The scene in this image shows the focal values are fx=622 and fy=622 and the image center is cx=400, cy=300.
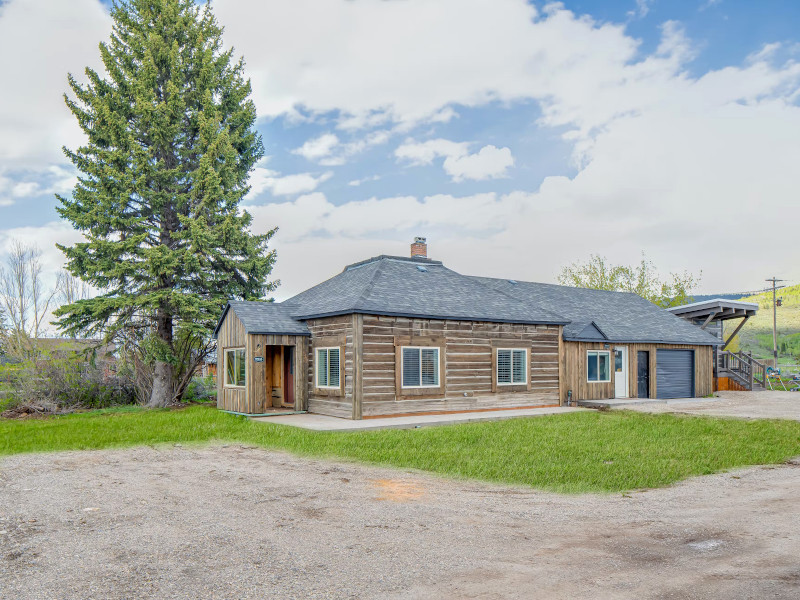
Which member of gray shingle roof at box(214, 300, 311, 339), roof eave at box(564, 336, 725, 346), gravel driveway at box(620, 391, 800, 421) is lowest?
gravel driveway at box(620, 391, 800, 421)

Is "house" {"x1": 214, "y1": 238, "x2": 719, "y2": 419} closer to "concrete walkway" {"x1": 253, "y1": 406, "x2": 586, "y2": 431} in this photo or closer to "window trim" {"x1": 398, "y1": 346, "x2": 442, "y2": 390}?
"window trim" {"x1": 398, "y1": 346, "x2": 442, "y2": 390}

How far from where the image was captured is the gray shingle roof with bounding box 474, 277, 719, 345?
79.4 ft

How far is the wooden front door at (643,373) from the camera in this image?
83.3 feet

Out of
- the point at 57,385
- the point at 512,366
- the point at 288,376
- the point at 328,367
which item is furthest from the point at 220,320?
the point at 512,366

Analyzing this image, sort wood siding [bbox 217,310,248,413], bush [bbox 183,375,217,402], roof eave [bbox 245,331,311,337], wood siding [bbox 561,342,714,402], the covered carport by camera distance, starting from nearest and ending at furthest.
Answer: roof eave [bbox 245,331,311,337] < wood siding [bbox 217,310,248,413] < wood siding [bbox 561,342,714,402] < bush [bbox 183,375,217,402] < the covered carport

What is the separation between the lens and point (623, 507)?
802 cm

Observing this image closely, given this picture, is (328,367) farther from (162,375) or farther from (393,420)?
(162,375)

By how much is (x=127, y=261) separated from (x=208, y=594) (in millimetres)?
19138

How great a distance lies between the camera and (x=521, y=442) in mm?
13289

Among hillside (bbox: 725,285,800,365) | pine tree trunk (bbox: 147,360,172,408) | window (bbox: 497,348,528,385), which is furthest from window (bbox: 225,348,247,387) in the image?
hillside (bbox: 725,285,800,365)

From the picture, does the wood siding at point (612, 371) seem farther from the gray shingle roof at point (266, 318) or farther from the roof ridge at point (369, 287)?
the gray shingle roof at point (266, 318)

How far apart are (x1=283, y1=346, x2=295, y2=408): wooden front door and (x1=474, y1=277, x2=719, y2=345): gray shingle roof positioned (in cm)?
881

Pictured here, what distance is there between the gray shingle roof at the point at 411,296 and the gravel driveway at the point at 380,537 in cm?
852

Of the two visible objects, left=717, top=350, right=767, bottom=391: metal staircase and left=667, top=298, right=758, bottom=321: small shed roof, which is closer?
left=667, top=298, right=758, bottom=321: small shed roof
